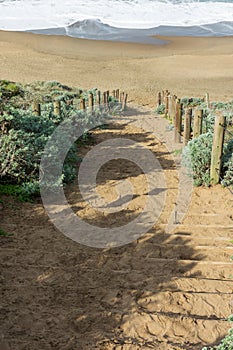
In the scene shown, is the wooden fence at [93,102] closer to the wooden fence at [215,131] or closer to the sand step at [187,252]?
the wooden fence at [215,131]

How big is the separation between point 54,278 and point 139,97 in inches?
665

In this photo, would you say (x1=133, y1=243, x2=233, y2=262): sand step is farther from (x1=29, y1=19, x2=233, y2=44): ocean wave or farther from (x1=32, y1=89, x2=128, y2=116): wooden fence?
(x1=29, y1=19, x2=233, y2=44): ocean wave

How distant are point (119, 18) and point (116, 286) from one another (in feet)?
146

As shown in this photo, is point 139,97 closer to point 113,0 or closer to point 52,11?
point 52,11

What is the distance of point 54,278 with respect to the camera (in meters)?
6.24

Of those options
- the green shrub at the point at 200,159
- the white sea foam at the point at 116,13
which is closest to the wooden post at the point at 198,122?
the green shrub at the point at 200,159

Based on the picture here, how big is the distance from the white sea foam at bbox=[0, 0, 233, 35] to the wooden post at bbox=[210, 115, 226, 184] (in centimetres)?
3433

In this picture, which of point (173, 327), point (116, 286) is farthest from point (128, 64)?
point (173, 327)

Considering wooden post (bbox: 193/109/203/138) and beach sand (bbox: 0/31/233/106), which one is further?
beach sand (bbox: 0/31/233/106)

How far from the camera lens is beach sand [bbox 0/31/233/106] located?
82.8 ft

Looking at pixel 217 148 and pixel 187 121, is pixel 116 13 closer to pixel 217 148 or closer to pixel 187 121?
pixel 187 121

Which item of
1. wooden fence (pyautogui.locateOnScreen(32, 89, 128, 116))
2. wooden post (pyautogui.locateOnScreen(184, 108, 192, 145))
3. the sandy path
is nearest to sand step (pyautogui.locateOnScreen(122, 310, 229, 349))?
the sandy path

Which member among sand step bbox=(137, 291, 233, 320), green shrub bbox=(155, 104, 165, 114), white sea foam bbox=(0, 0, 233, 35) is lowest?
sand step bbox=(137, 291, 233, 320)

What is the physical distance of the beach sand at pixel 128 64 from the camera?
2523 centimetres
